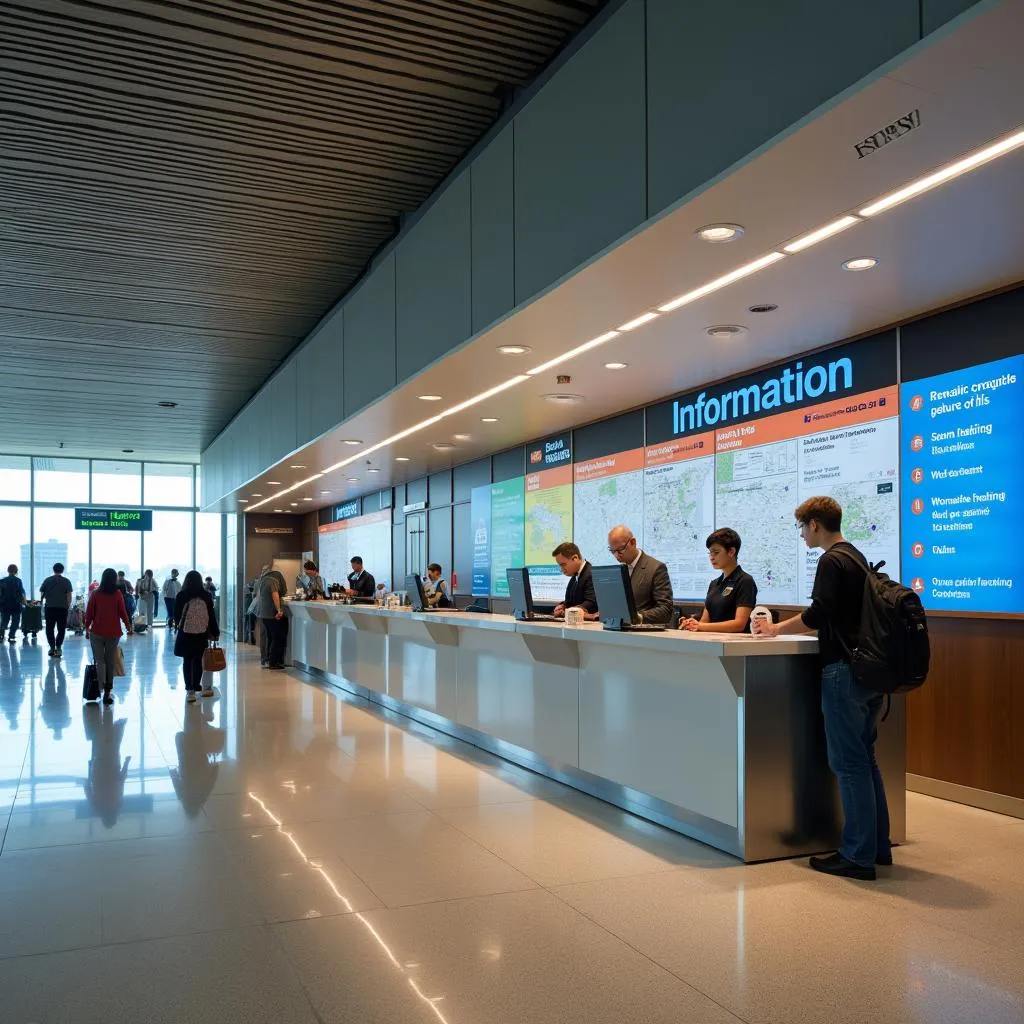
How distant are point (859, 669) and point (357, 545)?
1528 cm

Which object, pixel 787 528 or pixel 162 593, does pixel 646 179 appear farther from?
pixel 162 593

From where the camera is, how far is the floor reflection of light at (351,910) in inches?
119

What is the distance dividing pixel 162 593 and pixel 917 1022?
27.3m

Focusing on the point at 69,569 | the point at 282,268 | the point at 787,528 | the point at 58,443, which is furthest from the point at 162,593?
the point at 787,528

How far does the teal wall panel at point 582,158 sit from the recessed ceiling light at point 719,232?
289 mm

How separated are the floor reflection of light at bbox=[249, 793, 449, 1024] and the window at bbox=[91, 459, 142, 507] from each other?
23.3m

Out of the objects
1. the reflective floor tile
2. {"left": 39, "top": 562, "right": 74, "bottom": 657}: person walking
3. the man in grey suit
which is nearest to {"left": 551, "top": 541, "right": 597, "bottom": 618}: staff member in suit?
the man in grey suit

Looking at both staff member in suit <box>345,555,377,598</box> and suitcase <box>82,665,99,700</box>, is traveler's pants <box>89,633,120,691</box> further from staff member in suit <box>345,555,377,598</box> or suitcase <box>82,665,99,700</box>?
staff member in suit <box>345,555,377,598</box>

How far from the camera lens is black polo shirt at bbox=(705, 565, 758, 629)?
18.6 ft

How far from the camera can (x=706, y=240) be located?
14.8ft

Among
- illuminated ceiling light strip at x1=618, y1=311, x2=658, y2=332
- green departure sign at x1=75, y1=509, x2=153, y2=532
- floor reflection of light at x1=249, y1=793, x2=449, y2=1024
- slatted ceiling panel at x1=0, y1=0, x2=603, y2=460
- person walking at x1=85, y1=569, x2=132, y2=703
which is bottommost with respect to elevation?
floor reflection of light at x1=249, y1=793, x2=449, y2=1024

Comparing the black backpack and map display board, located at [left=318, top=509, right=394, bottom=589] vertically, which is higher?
map display board, located at [left=318, top=509, right=394, bottom=589]

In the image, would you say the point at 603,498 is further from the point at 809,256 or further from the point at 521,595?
the point at 809,256

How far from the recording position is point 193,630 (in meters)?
10.8
